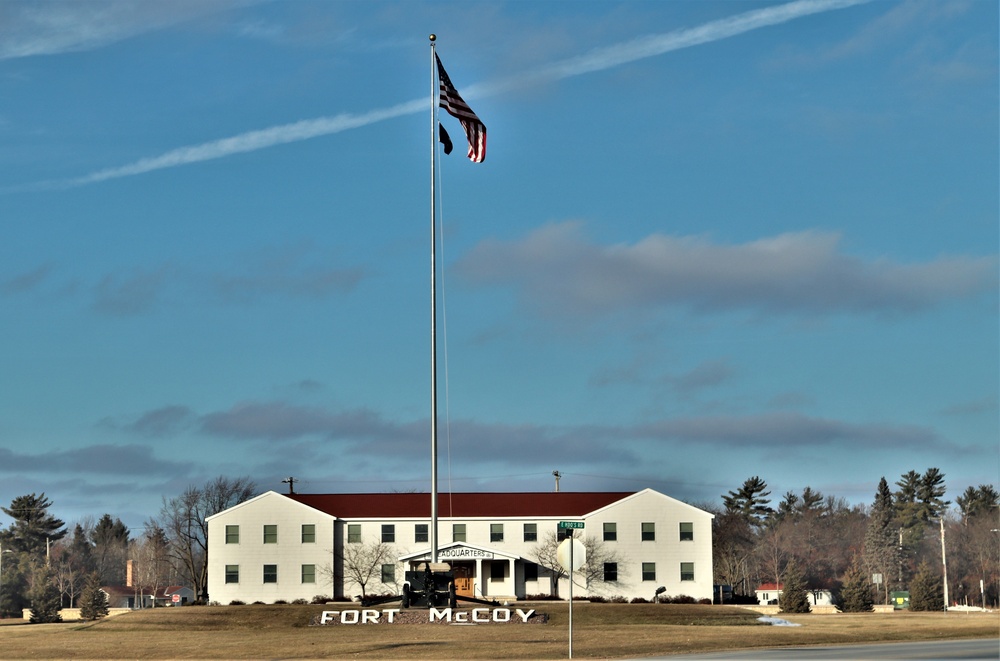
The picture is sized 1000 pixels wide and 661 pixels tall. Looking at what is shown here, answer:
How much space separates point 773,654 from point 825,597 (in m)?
91.5

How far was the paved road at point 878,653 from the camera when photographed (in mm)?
31062

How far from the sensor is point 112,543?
590 feet

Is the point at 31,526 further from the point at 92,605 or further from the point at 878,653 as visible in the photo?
the point at 878,653

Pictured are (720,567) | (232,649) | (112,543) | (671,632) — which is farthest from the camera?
(112,543)

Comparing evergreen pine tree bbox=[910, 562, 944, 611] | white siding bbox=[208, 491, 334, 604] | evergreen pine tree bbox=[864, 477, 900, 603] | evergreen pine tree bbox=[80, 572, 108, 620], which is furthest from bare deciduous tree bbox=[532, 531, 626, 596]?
evergreen pine tree bbox=[864, 477, 900, 603]

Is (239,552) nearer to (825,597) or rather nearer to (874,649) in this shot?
(874,649)

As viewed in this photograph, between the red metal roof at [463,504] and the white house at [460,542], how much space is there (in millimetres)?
354

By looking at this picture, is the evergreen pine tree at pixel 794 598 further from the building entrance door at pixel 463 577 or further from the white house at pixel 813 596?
the white house at pixel 813 596

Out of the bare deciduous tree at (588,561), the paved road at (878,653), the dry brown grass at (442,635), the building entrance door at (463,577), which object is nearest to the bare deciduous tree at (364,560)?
the building entrance door at (463,577)

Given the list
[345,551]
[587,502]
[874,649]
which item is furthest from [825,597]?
[874,649]

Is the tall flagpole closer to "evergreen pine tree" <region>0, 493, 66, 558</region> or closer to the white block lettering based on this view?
the white block lettering

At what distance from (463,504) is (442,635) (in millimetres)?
39325

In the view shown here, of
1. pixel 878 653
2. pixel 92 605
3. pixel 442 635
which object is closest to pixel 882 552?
pixel 92 605

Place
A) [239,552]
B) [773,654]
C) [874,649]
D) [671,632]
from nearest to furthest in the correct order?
[773,654]
[874,649]
[671,632]
[239,552]
